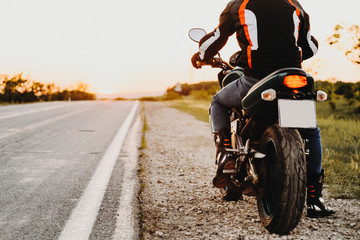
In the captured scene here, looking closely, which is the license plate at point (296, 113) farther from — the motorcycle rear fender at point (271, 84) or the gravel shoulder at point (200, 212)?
the gravel shoulder at point (200, 212)

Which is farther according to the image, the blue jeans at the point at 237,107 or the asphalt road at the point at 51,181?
the blue jeans at the point at 237,107

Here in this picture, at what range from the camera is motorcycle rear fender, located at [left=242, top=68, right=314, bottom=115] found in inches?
86.5

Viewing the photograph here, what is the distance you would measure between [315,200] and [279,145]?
2.49 feet

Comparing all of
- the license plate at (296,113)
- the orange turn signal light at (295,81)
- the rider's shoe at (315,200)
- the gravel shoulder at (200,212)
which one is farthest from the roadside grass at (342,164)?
the orange turn signal light at (295,81)

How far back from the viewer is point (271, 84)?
7.27 ft

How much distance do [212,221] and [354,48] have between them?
38.3 feet

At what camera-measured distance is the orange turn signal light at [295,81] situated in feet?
7.19

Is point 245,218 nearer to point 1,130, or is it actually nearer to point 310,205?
point 310,205

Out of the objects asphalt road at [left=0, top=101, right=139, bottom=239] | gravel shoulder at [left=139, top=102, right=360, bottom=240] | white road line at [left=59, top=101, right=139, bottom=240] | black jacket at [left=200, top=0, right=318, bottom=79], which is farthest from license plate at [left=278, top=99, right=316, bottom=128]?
white road line at [left=59, top=101, right=139, bottom=240]

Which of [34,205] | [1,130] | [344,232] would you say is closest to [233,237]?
[344,232]

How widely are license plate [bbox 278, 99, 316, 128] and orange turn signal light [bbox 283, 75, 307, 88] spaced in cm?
12

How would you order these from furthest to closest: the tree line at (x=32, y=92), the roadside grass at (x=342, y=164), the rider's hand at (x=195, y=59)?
the tree line at (x=32, y=92) < the roadside grass at (x=342, y=164) < the rider's hand at (x=195, y=59)

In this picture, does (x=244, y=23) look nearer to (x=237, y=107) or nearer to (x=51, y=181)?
(x=237, y=107)

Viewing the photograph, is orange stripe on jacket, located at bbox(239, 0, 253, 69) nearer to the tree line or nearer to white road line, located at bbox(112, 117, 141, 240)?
white road line, located at bbox(112, 117, 141, 240)
